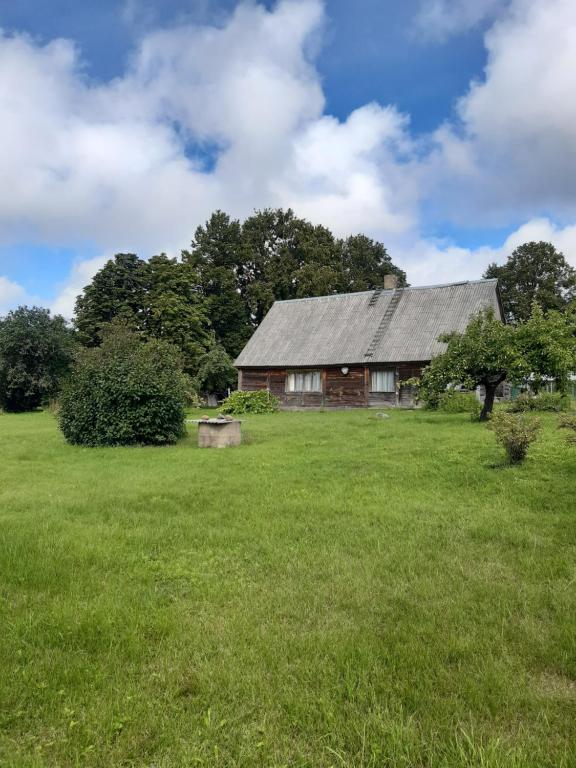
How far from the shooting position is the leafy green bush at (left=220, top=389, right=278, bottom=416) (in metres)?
25.5

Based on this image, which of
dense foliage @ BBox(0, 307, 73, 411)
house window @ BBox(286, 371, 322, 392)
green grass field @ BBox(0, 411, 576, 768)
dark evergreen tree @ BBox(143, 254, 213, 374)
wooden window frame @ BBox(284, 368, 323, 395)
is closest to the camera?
green grass field @ BBox(0, 411, 576, 768)

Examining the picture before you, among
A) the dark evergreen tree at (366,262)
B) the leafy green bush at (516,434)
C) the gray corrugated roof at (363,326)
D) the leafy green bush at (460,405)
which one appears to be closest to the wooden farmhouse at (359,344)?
the gray corrugated roof at (363,326)

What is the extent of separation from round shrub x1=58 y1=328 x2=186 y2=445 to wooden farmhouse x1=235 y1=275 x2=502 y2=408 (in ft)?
45.2

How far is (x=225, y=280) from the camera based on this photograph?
46250 mm

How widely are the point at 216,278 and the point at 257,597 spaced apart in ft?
146

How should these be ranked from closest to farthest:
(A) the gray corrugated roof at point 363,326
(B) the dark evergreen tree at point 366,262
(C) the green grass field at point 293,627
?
(C) the green grass field at point 293,627, (A) the gray corrugated roof at point 363,326, (B) the dark evergreen tree at point 366,262

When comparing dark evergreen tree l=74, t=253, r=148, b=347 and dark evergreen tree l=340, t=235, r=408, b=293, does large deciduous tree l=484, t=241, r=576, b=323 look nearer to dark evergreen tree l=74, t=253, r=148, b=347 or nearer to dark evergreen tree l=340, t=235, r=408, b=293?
dark evergreen tree l=340, t=235, r=408, b=293

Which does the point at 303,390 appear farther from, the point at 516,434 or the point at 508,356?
the point at 516,434

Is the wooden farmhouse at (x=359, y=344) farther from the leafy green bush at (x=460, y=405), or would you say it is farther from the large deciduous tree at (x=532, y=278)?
the large deciduous tree at (x=532, y=278)

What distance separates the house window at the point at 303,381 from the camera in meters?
27.5

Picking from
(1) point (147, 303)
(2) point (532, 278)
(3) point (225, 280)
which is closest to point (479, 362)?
(1) point (147, 303)

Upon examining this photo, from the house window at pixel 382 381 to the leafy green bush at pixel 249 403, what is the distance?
16.7ft

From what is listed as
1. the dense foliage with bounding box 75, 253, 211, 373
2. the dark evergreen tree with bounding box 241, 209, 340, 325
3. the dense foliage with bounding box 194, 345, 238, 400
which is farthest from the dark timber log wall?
the dark evergreen tree with bounding box 241, 209, 340, 325

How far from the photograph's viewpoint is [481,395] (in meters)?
24.2
